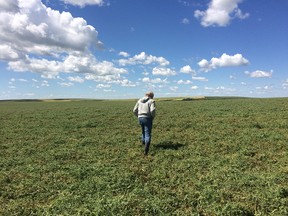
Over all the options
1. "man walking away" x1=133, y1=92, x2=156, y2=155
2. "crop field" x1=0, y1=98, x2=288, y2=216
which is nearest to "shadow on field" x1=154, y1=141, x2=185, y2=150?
"crop field" x1=0, y1=98, x2=288, y2=216

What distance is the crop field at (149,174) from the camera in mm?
7879

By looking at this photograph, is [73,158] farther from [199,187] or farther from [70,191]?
[199,187]

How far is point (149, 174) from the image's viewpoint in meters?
10.8

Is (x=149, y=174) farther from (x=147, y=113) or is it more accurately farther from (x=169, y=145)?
Result: (x=169, y=145)

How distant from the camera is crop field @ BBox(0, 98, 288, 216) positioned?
788cm

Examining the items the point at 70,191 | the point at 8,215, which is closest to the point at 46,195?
the point at 70,191

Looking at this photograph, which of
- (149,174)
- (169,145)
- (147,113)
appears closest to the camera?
(149,174)

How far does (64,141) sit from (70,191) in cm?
892

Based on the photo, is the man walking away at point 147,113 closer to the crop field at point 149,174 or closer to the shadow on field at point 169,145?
the crop field at point 149,174

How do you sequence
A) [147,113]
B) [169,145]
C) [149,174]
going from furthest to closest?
[169,145] → [147,113] → [149,174]

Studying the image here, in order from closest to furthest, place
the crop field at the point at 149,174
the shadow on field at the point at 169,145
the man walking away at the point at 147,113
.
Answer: the crop field at the point at 149,174 → the man walking away at the point at 147,113 → the shadow on field at the point at 169,145

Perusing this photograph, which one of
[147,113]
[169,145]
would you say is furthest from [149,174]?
[169,145]

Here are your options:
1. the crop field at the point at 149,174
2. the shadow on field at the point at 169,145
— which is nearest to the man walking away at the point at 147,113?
the crop field at the point at 149,174

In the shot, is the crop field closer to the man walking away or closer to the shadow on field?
the shadow on field
